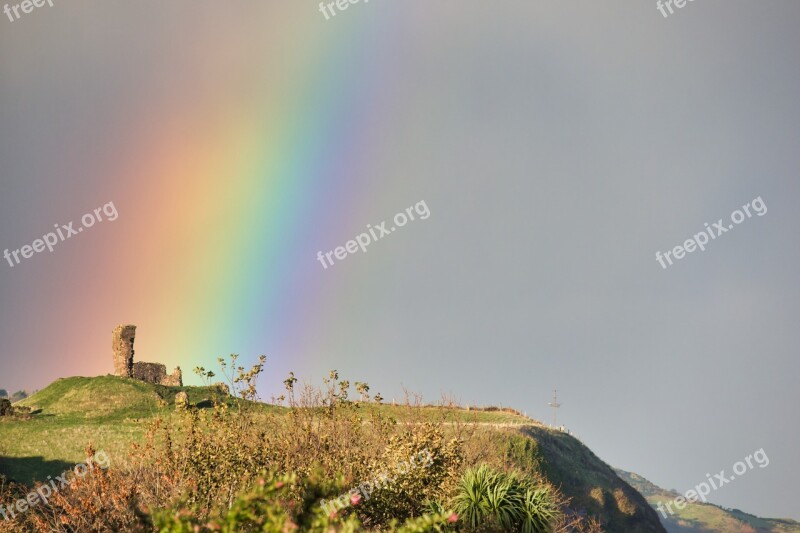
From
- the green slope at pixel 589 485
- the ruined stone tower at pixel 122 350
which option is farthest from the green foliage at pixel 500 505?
the ruined stone tower at pixel 122 350

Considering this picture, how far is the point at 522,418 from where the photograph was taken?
230 feet

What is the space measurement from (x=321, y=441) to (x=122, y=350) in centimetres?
4868

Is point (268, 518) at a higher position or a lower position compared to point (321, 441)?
lower

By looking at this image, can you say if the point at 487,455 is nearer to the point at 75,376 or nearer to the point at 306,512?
the point at 306,512

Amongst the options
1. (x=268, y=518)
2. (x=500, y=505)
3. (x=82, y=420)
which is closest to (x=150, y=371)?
(x=82, y=420)

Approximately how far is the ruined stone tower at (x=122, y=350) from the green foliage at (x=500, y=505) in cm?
5249

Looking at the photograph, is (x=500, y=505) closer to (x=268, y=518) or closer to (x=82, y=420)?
(x=268, y=518)

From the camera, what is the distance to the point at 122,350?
64250mm

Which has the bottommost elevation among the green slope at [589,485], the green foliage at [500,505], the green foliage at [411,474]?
the green slope at [589,485]

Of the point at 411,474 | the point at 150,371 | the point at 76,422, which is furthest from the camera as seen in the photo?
the point at 150,371

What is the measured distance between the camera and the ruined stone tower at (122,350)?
64.2 m

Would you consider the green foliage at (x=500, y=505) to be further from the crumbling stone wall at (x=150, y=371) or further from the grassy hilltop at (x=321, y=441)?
the crumbling stone wall at (x=150, y=371)

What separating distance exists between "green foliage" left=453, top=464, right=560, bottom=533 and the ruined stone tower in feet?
172

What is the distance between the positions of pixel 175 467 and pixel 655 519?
62.2m
